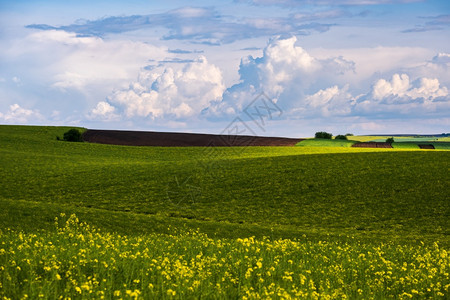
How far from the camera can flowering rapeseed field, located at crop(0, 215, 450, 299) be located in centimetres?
919

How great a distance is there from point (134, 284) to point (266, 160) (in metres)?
45.9

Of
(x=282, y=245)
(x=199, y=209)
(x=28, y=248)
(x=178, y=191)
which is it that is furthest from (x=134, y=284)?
(x=178, y=191)

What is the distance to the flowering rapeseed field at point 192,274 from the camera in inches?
362

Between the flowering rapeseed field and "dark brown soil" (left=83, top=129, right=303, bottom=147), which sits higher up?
"dark brown soil" (left=83, top=129, right=303, bottom=147)

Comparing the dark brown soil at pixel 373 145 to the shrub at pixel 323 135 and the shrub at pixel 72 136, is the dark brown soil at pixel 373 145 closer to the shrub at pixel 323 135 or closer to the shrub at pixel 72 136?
the shrub at pixel 323 135

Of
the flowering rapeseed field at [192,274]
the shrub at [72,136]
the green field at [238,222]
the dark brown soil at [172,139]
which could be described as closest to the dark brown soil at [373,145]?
the dark brown soil at [172,139]

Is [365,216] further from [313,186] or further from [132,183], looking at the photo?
[132,183]

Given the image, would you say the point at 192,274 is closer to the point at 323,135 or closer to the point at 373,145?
the point at 373,145

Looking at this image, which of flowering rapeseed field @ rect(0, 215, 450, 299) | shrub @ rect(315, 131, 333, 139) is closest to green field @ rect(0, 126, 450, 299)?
flowering rapeseed field @ rect(0, 215, 450, 299)

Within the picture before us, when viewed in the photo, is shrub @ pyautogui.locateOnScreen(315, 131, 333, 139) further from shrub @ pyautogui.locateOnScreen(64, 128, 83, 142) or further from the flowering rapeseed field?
the flowering rapeseed field

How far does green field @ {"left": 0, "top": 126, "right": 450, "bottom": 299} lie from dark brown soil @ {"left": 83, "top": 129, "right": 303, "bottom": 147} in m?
22.2

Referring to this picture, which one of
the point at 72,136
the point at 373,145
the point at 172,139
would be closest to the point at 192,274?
the point at 172,139

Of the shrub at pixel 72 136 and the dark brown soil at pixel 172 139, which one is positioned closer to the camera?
the dark brown soil at pixel 172 139

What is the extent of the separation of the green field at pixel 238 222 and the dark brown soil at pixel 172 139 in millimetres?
22208
